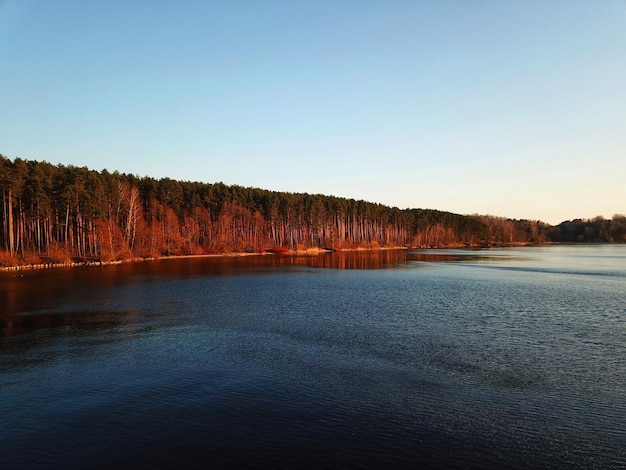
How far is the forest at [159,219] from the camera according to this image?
219ft

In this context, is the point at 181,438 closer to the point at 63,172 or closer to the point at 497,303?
the point at 497,303

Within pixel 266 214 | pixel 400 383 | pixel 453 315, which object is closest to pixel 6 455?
pixel 400 383

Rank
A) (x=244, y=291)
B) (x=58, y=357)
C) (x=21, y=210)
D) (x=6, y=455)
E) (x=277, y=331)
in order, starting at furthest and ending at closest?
(x=21, y=210) < (x=244, y=291) < (x=277, y=331) < (x=58, y=357) < (x=6, y=455)

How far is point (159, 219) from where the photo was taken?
3728 inches

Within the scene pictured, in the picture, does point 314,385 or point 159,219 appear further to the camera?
point 159,219

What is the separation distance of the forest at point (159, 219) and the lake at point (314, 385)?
42514 millimetres

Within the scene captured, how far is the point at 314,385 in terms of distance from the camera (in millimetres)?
15195

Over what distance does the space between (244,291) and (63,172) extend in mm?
51538

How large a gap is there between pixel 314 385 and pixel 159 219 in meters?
87.0

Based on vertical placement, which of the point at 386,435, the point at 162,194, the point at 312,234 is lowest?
the point at 386,435

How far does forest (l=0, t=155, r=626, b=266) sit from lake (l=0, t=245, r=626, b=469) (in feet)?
139

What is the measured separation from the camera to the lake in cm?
1070

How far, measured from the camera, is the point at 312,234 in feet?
457

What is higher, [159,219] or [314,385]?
[159,219]
